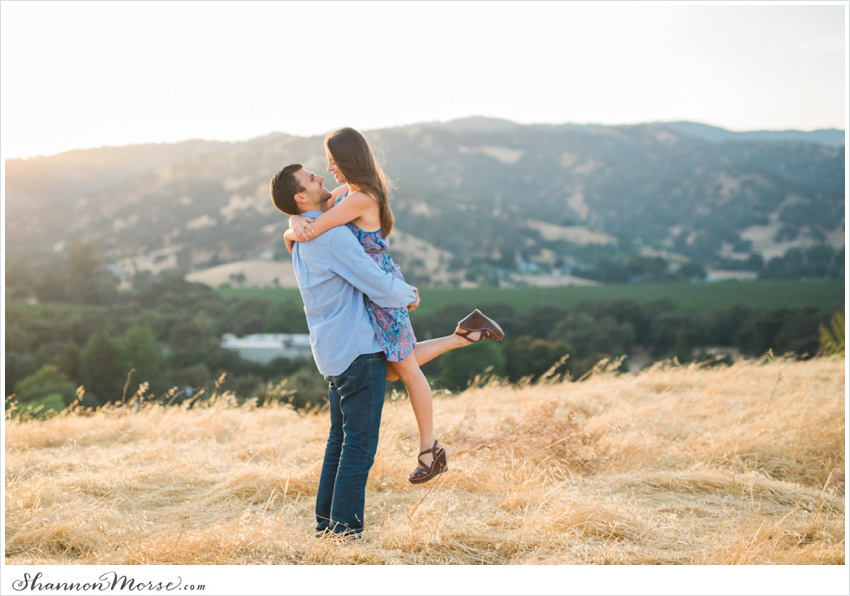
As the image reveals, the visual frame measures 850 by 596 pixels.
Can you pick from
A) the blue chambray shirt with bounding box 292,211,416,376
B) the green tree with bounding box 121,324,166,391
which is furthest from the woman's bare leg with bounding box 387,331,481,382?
the green tree with bounding box 121,324,166,391

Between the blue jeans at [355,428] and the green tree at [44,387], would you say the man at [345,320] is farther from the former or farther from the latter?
the green tree at [44,387]

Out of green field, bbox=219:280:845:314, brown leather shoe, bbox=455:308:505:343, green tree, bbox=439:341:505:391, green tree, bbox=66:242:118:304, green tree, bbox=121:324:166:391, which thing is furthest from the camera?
green tree, bbox=66:242:118:304

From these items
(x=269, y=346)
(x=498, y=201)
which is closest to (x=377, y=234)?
(x=269, y=346)

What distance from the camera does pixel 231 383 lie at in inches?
1215

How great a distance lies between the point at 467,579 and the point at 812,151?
131990 millimetres

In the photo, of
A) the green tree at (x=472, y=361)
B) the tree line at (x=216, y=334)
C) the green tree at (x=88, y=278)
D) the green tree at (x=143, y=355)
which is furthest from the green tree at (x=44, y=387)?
the green tree at (x=88, y=278)

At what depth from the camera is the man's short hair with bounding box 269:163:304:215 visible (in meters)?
3.00

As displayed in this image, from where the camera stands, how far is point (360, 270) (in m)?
2.89

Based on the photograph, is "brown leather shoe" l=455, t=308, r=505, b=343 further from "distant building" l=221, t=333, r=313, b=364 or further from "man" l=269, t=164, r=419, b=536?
"distant building" l=221, t=333, r=313, b=364

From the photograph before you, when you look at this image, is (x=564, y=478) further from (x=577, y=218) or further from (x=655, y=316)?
(x=577, y=218)

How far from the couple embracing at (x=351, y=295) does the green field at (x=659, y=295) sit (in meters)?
47.0

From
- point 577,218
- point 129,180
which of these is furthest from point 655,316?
point 129,180

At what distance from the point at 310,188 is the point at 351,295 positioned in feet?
1.64

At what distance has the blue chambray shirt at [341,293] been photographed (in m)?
2.90
